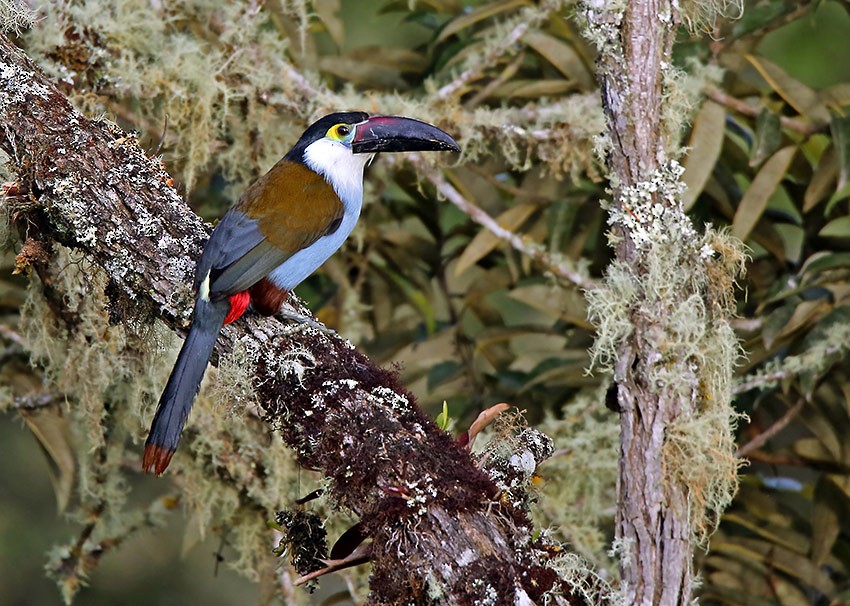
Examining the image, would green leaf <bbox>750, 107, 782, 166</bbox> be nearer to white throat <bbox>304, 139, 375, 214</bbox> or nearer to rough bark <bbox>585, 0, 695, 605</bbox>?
rough bark <bbox>585, 0, 695, 605</bbox>

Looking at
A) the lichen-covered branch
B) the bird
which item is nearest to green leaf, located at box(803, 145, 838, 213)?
the lichen-covered branch

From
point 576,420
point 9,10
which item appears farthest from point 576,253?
point 9,10

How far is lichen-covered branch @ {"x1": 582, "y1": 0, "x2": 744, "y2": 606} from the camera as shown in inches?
88.6

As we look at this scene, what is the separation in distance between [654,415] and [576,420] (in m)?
0.98

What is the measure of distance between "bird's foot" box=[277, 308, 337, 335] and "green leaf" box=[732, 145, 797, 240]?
139 cm

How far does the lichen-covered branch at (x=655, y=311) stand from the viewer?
225cm

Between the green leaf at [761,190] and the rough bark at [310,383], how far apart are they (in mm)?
1420

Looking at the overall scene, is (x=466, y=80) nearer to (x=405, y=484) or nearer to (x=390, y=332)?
(x=390, y=332)

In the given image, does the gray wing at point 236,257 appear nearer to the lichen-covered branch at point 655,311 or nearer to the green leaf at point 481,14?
the lichen-covered branch at point 655,311

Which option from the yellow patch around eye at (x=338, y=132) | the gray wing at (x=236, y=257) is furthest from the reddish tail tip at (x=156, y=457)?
the yellow patch around eye at (x=338, y=132)

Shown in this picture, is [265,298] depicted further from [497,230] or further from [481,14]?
[481,14]

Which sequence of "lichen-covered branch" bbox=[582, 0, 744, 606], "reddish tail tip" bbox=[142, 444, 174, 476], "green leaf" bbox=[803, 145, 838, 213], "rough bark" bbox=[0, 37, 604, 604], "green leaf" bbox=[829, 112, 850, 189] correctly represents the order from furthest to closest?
1. "green leaf" bbox=[803, 145, 838, 213]
2. "green leaf" bbox=[829, 112, 850, 189]
3. "lichen-covered branch" bbox=[582, 0, 744, 606]
4. "reddish tail tip" bbox=[142, 444, 174, 476]
5. "rough bark" bbox=[0, 37, 604, 604]

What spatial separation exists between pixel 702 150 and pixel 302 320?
1.39m

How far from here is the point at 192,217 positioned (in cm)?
246
